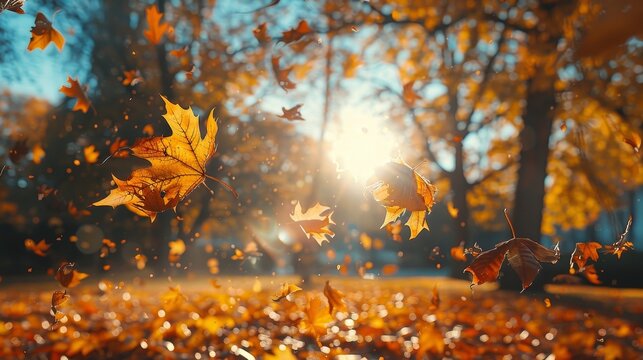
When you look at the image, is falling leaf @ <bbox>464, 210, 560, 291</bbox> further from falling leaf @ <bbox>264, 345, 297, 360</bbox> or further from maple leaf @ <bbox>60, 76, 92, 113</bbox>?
maple leaf @ <bbox>60, 76, 92, 113</bbox>

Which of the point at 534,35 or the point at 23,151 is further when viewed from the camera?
the point at 534,35

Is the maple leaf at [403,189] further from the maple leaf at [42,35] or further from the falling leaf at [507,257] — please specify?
the maple leaf at [42,35]

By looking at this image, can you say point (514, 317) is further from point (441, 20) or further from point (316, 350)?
point (441, 20)

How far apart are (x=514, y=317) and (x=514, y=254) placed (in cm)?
408

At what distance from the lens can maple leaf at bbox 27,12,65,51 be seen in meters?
2.53

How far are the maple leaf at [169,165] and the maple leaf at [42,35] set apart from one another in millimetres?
1087

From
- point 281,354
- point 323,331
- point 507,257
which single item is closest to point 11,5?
point 507,257

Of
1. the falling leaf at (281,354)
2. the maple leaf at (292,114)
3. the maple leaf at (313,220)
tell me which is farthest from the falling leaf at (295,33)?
the falling leaf at (281,354)

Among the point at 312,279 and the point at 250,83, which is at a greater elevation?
the point at 250,83

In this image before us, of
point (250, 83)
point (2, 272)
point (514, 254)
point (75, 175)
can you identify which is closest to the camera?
point (514, 254)

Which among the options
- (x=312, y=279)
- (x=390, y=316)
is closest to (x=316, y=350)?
(x=390, y=316)

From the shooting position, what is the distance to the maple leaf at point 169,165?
1.74 metres

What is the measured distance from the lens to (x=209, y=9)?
32.9ft

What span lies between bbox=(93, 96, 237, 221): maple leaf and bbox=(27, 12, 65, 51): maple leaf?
109 centimetres
